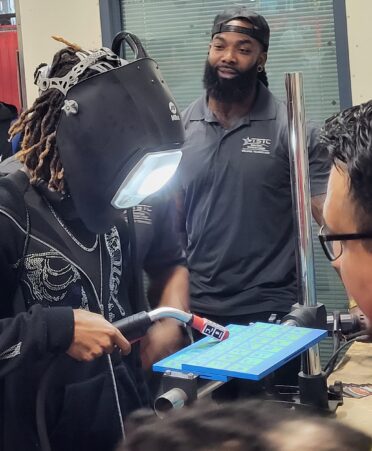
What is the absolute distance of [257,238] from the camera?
2457mm

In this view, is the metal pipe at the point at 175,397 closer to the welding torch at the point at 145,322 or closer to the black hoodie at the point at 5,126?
the welding torch at the point at 145,322

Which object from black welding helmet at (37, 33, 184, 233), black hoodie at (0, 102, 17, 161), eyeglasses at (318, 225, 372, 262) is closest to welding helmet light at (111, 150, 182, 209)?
black welding helmet at (37, 33, 184, 233)

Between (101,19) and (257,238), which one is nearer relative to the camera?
(257,238)

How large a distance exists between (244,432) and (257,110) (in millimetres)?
2158

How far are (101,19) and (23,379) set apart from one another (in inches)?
99.7

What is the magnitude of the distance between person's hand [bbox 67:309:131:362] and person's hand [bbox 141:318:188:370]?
0.31 m

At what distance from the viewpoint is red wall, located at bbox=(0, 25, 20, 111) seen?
15.3 ft

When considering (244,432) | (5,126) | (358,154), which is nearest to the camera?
(244,432)

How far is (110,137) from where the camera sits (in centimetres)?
128

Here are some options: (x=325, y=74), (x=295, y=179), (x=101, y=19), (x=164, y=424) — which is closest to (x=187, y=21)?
(x=101, y=19)

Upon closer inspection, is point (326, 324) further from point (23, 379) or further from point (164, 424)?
point (164, 424)

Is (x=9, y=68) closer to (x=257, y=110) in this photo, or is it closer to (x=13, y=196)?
(x=257, y=110)

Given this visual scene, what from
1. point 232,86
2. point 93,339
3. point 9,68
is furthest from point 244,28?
point 9,68

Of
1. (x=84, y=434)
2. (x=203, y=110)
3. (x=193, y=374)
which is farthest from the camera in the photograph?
(x=203, y=110)
